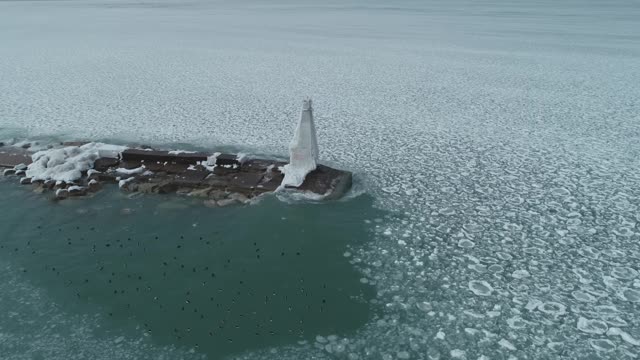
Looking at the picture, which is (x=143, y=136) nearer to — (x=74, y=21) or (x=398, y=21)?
(x=398, y=21)

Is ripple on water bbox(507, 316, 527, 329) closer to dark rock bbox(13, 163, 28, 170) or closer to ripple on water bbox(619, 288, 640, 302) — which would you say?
ripple on water bbox(619, 288, 640, 302)

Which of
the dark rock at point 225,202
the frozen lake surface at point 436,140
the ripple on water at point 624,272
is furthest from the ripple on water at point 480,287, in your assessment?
the dark rock at point 225,202

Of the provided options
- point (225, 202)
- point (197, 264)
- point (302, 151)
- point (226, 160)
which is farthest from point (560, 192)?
point (197, 264)

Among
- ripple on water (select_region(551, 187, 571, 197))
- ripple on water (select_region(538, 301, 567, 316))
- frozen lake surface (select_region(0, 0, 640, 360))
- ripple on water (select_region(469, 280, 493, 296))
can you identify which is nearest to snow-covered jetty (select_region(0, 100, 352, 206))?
frozen lake surface (select_region(0, 0, 640, 360))

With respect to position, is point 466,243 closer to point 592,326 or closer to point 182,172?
point 592,326

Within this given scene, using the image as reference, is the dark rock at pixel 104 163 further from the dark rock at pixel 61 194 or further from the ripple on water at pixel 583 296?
the ripple on water at pixel 583 296

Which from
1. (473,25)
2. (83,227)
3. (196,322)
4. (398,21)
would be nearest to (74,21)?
(398,21)
